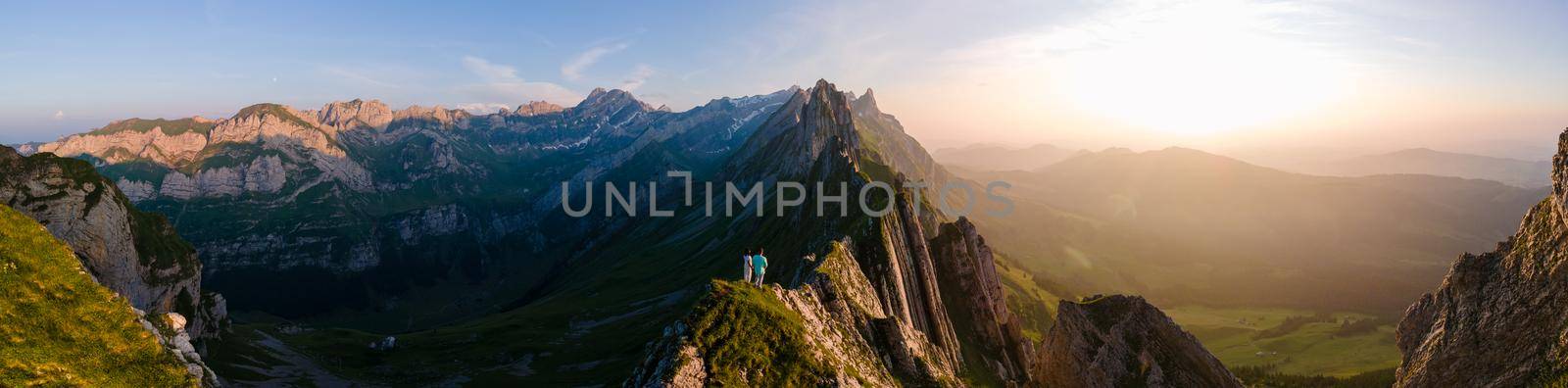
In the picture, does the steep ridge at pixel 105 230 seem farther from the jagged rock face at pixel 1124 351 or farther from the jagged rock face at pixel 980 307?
the jagged rock face at pixel 1124 351

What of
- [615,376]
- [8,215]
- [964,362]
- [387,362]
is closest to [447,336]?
[387,362]

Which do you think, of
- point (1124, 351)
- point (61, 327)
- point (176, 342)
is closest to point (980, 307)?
point (1124, 351)

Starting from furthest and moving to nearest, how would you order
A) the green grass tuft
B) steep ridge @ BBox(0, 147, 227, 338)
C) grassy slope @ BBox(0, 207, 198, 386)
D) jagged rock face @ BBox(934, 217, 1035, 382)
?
jagged rock face @ BBox(934, 217, 1035, 382) < steep ridge @ BBox(0, 147, 227, 338) < grassy slope @ BBox(0, 207, 198, 386) < the green grass tuft

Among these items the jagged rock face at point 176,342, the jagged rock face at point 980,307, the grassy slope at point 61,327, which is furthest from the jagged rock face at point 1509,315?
the jagged rock face at point 176,342

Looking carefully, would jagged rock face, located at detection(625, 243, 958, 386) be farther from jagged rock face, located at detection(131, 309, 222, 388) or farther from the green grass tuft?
jagged rock face, located at detection(131, 309, 222, 388)

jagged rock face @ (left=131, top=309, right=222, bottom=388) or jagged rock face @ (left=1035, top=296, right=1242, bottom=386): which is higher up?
jagged rock face @ (left=131, top=309, right=222, bottom=388)

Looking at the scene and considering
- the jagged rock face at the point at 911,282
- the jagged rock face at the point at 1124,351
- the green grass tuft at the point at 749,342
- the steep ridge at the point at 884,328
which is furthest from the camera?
the jagged rock face at the point at 911,282

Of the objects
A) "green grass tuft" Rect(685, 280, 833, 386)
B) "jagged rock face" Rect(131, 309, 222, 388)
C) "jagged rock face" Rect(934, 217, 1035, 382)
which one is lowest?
"jagged rock face" Rect(934, 217, 1035, 382)

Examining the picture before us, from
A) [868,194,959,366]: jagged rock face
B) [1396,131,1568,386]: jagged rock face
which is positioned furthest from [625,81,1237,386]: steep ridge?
[1396,131,1568,386]: jagged rock face
